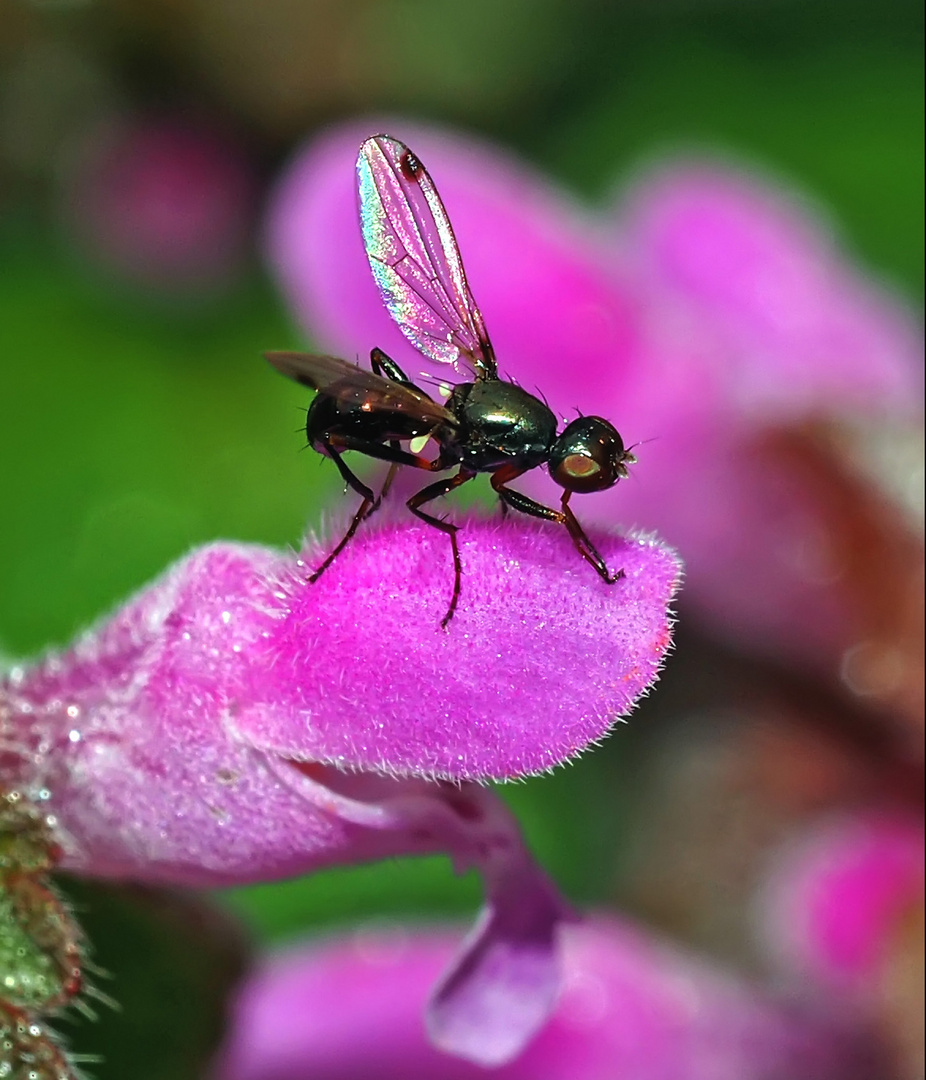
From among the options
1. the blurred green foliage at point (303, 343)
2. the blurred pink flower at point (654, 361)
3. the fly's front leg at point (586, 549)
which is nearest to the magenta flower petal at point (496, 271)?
the blurred pink flower at point (654, 361)

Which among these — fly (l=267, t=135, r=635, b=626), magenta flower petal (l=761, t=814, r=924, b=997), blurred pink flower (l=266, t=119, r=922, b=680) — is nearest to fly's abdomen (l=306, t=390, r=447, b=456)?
fly (l=267, t=135, r=635, b=626)

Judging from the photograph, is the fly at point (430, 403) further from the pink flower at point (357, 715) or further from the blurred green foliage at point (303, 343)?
the blurred green foliage at point (303, 343)

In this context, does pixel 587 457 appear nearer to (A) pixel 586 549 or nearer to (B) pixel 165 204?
(A) pixel 586 549

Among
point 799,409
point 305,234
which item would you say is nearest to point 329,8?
point 305,234

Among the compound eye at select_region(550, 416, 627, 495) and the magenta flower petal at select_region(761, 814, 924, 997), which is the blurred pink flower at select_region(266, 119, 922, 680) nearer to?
the magenta flower petal at select_region(761, 814, 924, 997)

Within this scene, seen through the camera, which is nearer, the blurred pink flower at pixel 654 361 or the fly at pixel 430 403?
the fly at pixel 430 403

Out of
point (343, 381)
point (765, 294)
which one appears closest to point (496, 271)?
point (765, 294)
